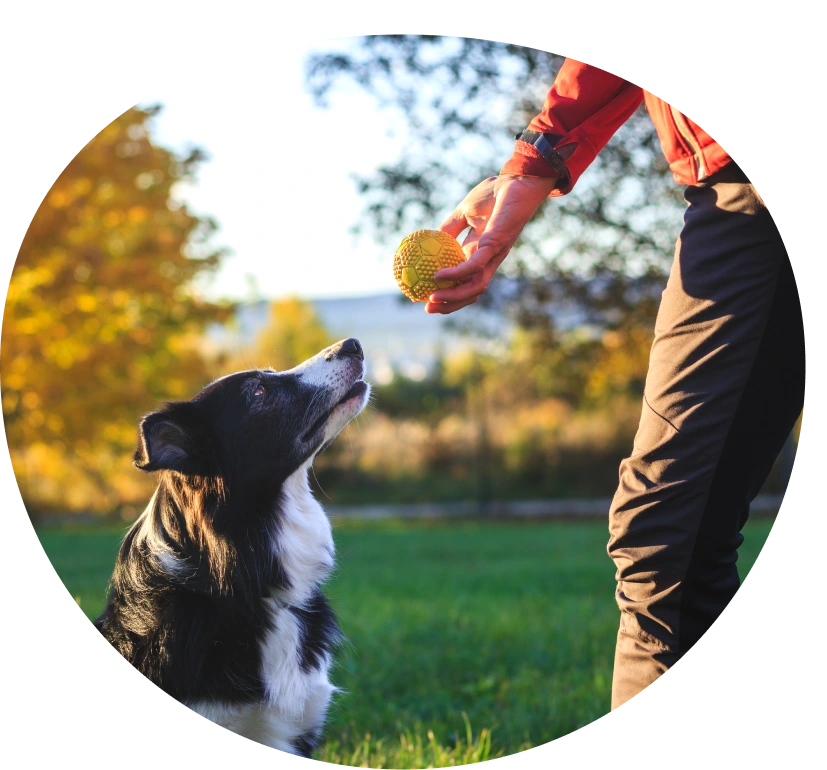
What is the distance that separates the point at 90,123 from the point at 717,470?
1.80 m

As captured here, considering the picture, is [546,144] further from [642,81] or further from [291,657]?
[291,657]

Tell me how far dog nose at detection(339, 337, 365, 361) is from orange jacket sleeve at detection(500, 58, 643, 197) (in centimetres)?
86

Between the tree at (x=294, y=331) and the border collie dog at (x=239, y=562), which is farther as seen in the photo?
the tree at (x=294, y=331)

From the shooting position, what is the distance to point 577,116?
7.68ft

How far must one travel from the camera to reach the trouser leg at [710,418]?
6.80 feet

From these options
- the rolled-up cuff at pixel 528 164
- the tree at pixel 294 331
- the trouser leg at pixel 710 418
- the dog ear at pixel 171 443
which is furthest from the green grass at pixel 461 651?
the tree at pixel 294 331

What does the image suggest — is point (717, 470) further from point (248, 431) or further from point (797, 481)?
point (248, 431)

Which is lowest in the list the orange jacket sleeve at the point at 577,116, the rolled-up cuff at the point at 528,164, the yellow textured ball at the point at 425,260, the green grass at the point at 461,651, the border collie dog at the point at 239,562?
the green grass at the point at 461,651

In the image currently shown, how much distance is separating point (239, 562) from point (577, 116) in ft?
5.37

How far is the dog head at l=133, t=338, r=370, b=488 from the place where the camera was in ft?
8.29

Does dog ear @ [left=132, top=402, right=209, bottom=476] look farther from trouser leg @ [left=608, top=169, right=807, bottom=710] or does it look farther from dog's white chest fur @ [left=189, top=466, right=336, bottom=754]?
trouser leg @ [left=608, top=169, right=807, bottom=710]

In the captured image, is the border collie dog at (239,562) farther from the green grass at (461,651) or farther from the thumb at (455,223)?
the thumb at (455,223)

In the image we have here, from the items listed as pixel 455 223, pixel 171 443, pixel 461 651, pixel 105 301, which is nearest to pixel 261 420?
pixel 171 443

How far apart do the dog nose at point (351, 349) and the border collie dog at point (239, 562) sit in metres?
0.08
